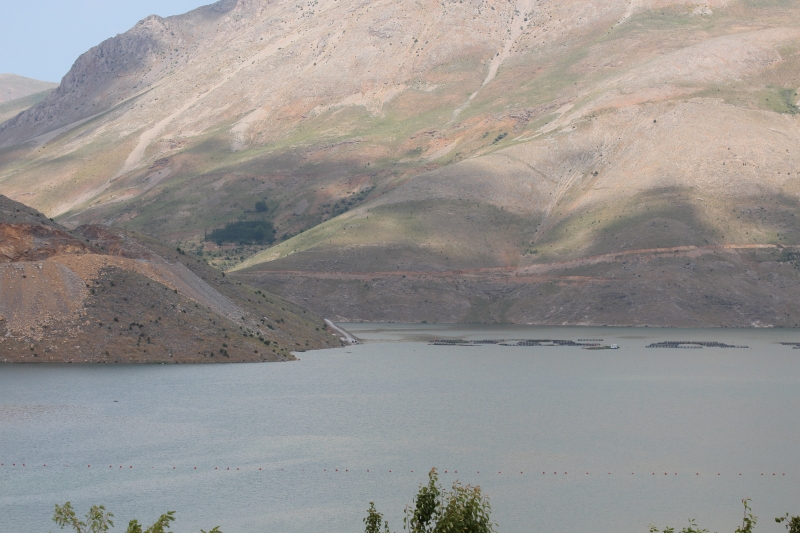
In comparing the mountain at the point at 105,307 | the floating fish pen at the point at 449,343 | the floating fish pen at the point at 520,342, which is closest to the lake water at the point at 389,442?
the mountain at the point at 105,307

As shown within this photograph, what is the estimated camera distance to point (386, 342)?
11031 cm

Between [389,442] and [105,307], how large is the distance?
3414 centimetres

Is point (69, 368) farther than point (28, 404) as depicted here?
Yes

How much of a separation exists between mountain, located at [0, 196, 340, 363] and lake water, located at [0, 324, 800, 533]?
2473 millimetres

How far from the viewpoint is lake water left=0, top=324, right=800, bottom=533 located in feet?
135

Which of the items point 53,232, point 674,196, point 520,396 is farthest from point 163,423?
point 674,196

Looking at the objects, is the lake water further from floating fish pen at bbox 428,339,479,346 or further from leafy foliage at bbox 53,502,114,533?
floating fish pen at bbox 428,339,479,346

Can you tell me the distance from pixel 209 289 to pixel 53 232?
50.8ft

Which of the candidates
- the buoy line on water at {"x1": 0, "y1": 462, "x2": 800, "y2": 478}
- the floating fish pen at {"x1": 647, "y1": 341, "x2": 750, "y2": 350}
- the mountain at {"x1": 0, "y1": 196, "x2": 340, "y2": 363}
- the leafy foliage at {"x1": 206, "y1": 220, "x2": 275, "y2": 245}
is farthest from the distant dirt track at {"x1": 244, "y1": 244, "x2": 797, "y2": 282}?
the buoy line on water at {"x1": 0, "y1": 462, "x2": 800, "y2": 478}

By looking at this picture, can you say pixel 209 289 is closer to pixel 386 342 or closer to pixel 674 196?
pixel 386 342

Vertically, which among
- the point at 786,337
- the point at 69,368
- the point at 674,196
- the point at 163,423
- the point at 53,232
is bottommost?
the point at 163,423

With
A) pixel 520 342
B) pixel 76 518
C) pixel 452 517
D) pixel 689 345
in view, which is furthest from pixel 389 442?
pixel 689 345

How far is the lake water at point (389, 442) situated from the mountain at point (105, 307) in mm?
2473

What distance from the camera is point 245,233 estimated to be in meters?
194
